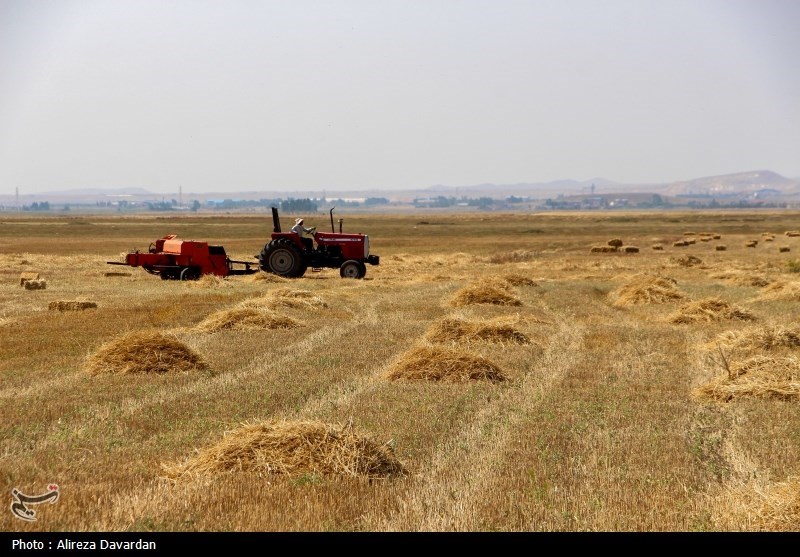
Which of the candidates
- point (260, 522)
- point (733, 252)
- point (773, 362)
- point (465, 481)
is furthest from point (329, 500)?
point (733, 252)

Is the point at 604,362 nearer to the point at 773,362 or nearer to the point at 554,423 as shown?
the point at 773,362

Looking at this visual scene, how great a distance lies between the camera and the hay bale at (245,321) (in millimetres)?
20797

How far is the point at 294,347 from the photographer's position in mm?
18422

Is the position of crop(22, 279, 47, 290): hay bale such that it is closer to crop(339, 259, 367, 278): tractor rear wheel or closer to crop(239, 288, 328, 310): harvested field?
crop(239, 288, 328, 310): harvested field

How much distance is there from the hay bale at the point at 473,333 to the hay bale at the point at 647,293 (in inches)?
352

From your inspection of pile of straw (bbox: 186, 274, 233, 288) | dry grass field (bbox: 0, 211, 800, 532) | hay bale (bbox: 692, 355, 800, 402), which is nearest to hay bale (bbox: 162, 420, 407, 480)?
dry grass field (bbox: 0, 211, 800, 532)

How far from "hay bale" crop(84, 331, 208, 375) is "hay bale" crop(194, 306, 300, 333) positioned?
4.53m

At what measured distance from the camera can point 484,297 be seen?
26.8 metres

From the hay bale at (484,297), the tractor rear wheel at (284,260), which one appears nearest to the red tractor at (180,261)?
the tractor rear wheel at (284,260)

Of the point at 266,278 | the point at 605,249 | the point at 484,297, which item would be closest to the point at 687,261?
the point at 605,249

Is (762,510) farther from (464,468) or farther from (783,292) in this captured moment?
(783,292)

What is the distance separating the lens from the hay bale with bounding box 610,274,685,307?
27391mm

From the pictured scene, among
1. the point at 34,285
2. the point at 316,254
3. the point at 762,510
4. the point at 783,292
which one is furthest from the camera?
the point at 316,254

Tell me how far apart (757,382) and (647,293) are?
46.2 feet
